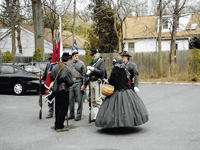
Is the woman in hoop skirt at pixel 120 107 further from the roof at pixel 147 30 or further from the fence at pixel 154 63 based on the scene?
the roof at pixel 147 30

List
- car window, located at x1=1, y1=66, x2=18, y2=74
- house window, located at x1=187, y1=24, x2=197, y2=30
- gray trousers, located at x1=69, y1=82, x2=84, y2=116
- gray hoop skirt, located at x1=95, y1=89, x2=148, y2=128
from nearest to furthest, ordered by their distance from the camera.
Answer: gray hoop skirt, located at x1=95, y1=89, x2=148, y2=128 → gray trousers, located at x1=69, y1=82, x2=84, y2=116 → car window, located at x1=1, y1=66, x2=18, y2=74 → house window, located at x1=187, y1=24, x2=197, y2=30

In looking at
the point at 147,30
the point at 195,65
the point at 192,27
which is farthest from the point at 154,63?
the point at 192,27

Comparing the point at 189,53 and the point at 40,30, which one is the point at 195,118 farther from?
the point at 40,30

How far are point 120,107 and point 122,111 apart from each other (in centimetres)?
11

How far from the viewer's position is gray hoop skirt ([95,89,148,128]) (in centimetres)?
635

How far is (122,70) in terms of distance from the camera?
6.91 m

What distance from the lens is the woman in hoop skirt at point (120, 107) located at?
637cm

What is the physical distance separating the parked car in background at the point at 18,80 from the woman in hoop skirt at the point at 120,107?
7.91m

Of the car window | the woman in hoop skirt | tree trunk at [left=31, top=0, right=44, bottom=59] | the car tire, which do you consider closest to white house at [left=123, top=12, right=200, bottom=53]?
tree trunk at [left=31, top=0, right=44, bottom=59]

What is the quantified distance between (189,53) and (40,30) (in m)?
11.3

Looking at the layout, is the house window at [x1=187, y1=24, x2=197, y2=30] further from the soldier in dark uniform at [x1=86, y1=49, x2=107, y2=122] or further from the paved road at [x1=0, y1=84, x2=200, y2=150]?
the soldier in dark uniform at [x1=86, y1=49, x2=107, y2=122]

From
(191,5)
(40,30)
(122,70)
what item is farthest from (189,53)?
(122,70)

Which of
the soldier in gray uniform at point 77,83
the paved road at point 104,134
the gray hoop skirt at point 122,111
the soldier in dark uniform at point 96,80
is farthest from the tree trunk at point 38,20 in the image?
the gray hoop skirt at point 122,111

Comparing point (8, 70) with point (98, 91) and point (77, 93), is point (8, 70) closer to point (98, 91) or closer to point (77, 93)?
point (77, 93)
